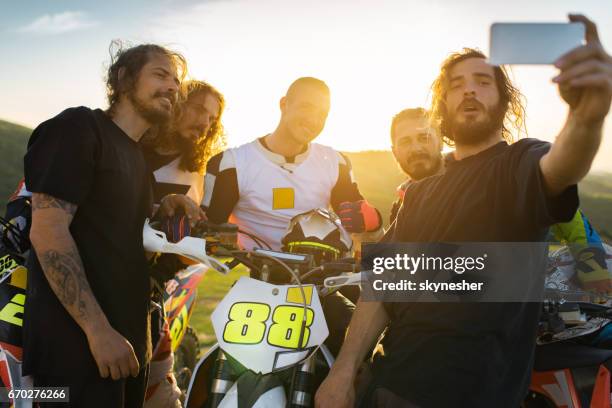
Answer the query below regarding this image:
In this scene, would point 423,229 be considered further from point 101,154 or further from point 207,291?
point 207,291

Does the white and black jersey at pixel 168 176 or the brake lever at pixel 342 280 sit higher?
the white and black jersey at pixel 168 176

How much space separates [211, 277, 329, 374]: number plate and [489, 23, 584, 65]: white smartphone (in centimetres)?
126

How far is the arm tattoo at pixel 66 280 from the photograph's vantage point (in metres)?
2.10

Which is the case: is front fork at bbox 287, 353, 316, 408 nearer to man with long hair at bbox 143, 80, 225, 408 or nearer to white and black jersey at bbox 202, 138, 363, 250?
man with long hair at bbox 143, 80, 225, 408

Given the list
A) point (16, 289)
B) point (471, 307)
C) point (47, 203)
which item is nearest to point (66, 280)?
point (47, 203)

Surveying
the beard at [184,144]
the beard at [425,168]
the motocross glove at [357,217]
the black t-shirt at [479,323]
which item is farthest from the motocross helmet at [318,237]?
the beard at [425,168]

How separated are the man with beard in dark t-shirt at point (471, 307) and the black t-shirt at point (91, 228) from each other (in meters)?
0.97

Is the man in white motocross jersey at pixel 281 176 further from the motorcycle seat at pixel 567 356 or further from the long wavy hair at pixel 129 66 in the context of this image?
the motorcycle seat at pixel 567 356

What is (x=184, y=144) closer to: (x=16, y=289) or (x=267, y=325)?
(x=16, y=289)

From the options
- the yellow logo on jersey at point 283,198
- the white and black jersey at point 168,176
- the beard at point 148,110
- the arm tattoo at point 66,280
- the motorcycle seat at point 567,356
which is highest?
the beard at point 148,110

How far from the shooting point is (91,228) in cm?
229

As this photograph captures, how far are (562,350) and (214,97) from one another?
2.88 metres

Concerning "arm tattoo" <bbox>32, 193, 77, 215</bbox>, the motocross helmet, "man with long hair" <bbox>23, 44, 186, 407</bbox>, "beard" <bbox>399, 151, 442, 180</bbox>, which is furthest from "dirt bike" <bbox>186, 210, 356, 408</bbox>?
"beard" <bbox>399, 151, 442, 180</bbox>

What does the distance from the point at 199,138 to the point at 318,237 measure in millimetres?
1649
